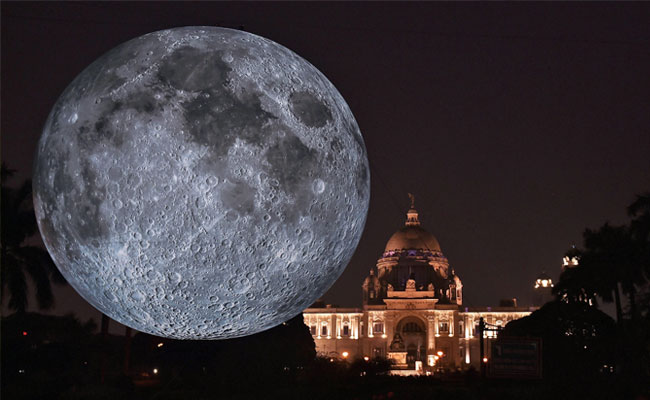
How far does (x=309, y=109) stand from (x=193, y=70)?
1312 millimetres

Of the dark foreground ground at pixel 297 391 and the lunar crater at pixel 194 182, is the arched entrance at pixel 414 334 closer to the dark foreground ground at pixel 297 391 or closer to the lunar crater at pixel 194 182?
the dark foreground ground at pixel 297 391

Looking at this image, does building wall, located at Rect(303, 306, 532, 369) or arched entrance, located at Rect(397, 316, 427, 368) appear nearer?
building wall, located at Rect(303, 306, 532, 369)

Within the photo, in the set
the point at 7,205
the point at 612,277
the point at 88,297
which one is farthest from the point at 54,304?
the point at 612,277

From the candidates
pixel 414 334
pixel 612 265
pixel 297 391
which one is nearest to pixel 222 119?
pixel 297 391

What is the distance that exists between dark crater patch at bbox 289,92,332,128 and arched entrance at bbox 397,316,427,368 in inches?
4377

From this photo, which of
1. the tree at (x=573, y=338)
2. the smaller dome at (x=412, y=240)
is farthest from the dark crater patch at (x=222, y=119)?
the smaller dome at (x=412, y=240)

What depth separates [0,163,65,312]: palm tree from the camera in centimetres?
2731

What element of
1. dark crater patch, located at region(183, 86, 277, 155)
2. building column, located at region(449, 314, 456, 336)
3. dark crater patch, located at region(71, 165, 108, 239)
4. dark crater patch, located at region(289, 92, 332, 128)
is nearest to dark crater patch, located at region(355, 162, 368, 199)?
dark crater patch, located at region(289, 92, 332, 128)

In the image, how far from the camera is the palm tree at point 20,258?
27312mm

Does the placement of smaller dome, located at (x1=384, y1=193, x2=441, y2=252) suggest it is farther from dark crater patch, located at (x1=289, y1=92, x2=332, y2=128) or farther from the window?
dark crater patch, located at (x1=289, y1=92, x2=332, y2=128)

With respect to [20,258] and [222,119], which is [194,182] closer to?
[222,119]

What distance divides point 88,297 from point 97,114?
2073mm

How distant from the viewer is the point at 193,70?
846 centimetres

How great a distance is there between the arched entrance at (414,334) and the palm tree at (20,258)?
93.8 m
